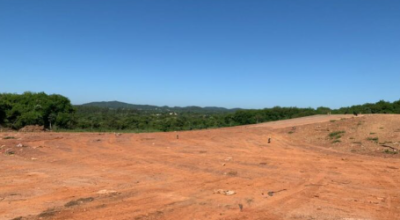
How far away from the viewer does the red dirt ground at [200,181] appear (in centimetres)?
559

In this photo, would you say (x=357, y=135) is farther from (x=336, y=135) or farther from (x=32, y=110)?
(x=32, y=110)

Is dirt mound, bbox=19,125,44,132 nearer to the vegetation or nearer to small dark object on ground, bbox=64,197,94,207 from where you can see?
the vegetation

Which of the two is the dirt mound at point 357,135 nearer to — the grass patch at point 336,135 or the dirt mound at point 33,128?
the grass patch at point 336,135

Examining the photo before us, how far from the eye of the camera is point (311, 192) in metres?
7.00

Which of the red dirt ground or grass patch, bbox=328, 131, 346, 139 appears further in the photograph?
grass patch, bbox=328, 131, 346, 139

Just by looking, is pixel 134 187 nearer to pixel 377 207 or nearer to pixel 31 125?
pixel 377 207

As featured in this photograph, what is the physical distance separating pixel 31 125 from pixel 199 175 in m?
24.7

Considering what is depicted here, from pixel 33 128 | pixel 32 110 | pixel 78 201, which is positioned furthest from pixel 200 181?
pixel 32 110

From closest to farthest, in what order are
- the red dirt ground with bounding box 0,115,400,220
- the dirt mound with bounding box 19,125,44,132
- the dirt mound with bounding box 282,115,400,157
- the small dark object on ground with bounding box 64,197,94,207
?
the red dirt ground with bounding box 0,115,400,220 < the small dark object on ground with bounding box 64,197,94,207 < the dirt mound with bounding box 282,115,400,157 < the dirt mound with bounding box 19,125,44,132

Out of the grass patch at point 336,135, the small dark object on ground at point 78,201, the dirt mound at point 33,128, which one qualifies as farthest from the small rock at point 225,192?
the dirt mound at point 33,128

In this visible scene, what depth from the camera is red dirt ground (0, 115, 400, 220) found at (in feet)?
18.3

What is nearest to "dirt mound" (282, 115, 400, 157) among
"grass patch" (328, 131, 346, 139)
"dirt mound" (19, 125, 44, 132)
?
"grass patch" (328, 131, 346, 139)

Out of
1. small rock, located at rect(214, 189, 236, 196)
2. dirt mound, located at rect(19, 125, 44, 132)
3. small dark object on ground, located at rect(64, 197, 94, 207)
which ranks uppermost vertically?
dirt mound, located at rect(19, 125, 44, 132)

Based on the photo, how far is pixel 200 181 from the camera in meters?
7.94
